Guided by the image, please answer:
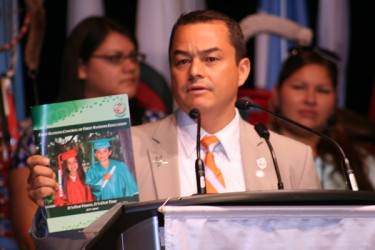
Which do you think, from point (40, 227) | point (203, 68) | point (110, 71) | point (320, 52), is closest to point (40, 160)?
point (40, 227)

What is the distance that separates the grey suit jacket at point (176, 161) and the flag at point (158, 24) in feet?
5.95

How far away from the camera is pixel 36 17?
186 inches

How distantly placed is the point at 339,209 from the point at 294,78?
2879mm

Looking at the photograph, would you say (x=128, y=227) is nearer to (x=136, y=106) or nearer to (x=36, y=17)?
(x=136, y=106)

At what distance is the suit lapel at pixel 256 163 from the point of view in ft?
10.0

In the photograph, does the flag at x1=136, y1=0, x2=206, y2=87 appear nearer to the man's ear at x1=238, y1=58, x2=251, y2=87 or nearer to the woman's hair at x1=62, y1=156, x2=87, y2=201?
the man's ear at x1=238, y1=58, x2=251, y2=87

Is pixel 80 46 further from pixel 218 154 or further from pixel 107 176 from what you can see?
pixel 107 176

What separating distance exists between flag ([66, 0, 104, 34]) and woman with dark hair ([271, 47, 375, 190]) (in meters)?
1.29

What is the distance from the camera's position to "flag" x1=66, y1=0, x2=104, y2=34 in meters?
4.82

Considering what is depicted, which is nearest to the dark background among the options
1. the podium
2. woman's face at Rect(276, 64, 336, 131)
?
woman's face at Rect(276, 64, 336, 131)

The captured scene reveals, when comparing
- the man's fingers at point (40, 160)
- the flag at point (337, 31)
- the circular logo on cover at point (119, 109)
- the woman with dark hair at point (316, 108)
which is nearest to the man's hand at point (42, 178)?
the man's fingers at point (40, 160)

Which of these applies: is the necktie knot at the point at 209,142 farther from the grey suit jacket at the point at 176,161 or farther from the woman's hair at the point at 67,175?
the woman's hair at the point at 67,175

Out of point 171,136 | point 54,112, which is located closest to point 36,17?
point 171,136

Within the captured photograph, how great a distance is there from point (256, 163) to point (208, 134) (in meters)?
0.25
